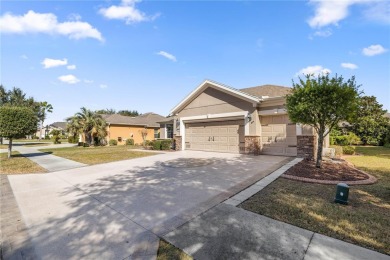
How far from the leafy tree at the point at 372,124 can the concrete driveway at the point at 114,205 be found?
2605 cm

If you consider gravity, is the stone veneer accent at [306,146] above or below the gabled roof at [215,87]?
below

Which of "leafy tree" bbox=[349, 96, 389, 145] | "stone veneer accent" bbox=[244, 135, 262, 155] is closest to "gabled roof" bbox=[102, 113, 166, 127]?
"stone veneer accent" bbox=[244, 135, 262, 155]

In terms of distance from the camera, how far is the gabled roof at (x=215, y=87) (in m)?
12.8

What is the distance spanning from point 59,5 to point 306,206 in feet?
42.9

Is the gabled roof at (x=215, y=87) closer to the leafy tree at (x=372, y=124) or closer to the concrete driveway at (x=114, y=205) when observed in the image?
the concrete driveway at (x=114, y=205)

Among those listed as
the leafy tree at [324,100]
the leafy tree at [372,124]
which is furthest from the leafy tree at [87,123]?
the leafy tree at [372,124]

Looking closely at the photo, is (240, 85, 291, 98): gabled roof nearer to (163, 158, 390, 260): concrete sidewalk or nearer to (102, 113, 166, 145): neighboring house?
(163, 158, 390, 260): concrete sidewalk

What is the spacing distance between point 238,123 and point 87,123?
68.7 feet

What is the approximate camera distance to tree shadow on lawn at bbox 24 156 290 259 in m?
3.15

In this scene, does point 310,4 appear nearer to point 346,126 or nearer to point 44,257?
point 44,257

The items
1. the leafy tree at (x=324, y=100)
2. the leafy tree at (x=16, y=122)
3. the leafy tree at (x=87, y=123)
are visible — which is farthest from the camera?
the leafy tree at (x=87, y=123)

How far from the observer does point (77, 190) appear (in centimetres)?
621

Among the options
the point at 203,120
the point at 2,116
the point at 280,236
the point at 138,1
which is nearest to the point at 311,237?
the point at 280,236

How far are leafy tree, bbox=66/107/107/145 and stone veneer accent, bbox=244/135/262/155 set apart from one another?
20950mm
